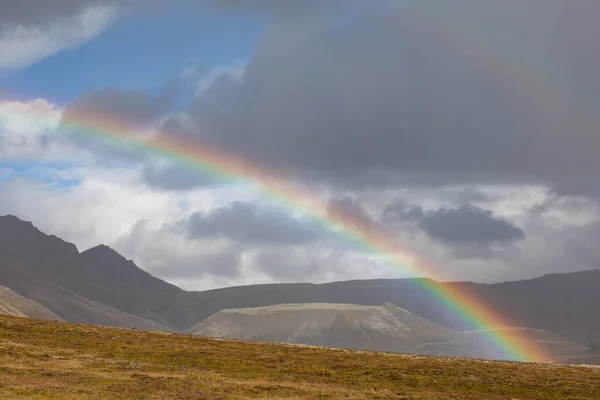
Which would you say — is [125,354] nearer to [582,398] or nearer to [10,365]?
[10,365]

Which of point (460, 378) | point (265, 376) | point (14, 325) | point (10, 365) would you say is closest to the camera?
point (10, 365)

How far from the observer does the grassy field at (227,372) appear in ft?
200

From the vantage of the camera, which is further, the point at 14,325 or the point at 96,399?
the point at 14,325

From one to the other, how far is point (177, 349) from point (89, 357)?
1455cm

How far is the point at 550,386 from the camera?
76812 mm

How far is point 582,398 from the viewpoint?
229ft

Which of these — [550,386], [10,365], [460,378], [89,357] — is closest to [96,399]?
[10,365]

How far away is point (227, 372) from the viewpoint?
244ft

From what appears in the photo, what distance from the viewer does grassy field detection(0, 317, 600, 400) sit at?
2397 inches

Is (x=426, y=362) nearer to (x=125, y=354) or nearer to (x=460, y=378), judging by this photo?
(x=460, y=378)

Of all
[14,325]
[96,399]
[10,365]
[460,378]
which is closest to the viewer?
[96,399]

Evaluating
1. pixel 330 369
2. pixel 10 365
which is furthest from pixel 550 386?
pixel 10 365

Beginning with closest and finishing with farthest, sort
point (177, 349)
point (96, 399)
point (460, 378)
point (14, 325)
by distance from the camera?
point (96, 399), point (460, 378), point (177, 349), point (14, 325)

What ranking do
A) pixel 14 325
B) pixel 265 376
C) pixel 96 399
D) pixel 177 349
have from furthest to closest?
1. pixel 14 325
2. pixel 177 349
3. pixel 265 376
4. pixel 96 399
